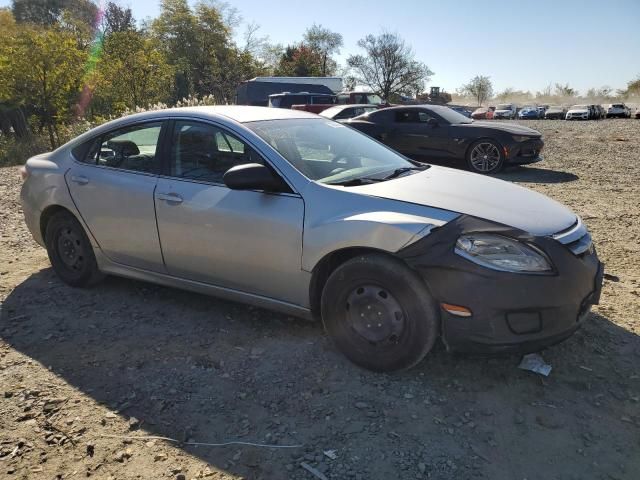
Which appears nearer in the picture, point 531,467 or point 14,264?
point 531,467

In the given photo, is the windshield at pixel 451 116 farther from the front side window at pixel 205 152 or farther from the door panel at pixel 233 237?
the door panel at pixel 233 237

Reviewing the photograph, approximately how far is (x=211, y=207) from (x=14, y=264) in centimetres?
295

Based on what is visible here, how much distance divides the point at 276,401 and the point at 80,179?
252 centimetres

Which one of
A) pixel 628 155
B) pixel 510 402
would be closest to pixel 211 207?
pixel 510 402

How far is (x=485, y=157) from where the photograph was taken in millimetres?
9773

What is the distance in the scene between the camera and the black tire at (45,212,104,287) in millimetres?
4141

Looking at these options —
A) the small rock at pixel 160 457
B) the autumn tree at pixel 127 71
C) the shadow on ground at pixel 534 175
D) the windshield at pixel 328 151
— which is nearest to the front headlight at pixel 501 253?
the windshield at pixel 328 151

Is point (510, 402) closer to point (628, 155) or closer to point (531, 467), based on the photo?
point (531, 467)

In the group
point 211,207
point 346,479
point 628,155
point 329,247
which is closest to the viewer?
point 346,479

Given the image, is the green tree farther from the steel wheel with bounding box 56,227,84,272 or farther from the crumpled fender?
the crumpled fender

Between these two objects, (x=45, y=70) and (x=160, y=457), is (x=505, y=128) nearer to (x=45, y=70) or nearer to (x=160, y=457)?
(x=160, y=457)

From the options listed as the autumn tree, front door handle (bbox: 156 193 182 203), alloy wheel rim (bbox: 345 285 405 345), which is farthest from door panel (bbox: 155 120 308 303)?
the autumn tree

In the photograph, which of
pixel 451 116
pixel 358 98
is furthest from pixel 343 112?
pixel 358 98

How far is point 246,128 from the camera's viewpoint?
3.35 metres
